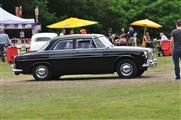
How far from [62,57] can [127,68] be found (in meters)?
2.24

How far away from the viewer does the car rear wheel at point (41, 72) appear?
21547mm

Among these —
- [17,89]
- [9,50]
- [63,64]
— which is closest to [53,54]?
[63,64]

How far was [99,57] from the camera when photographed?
20.9m

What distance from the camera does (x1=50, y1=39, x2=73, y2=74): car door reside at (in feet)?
69.9

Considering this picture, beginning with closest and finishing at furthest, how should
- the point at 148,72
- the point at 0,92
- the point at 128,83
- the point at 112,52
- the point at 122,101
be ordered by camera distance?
the point at 122,101 < the point at 0,92 < the point at 128,83 < the point at 112,52 < the point at 148,72

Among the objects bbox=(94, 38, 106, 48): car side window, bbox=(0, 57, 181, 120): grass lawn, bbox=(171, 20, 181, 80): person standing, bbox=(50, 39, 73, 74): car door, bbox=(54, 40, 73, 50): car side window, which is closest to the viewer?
bbox=(0, 57, 181, 120): grass lawn

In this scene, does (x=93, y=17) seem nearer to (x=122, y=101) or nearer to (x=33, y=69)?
(x=33, y=69)

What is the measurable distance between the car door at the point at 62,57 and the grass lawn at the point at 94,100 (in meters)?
0.91

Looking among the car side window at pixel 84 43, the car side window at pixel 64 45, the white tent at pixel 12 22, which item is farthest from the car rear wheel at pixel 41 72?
the white tent at pixel 12 22

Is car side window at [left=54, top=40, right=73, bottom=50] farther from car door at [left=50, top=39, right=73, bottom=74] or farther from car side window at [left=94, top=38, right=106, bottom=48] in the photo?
car side window at [left=94, top=38, right=106, bottom=48]

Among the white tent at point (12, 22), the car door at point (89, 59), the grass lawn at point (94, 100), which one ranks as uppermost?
the white tent at point (12, 22)

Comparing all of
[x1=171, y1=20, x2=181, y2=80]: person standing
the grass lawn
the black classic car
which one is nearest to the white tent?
the black classic car

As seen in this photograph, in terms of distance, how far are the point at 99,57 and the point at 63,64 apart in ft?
4.25

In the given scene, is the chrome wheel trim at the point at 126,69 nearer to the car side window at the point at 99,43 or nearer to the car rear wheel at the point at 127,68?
the car rear wheel at the point at 127,68
